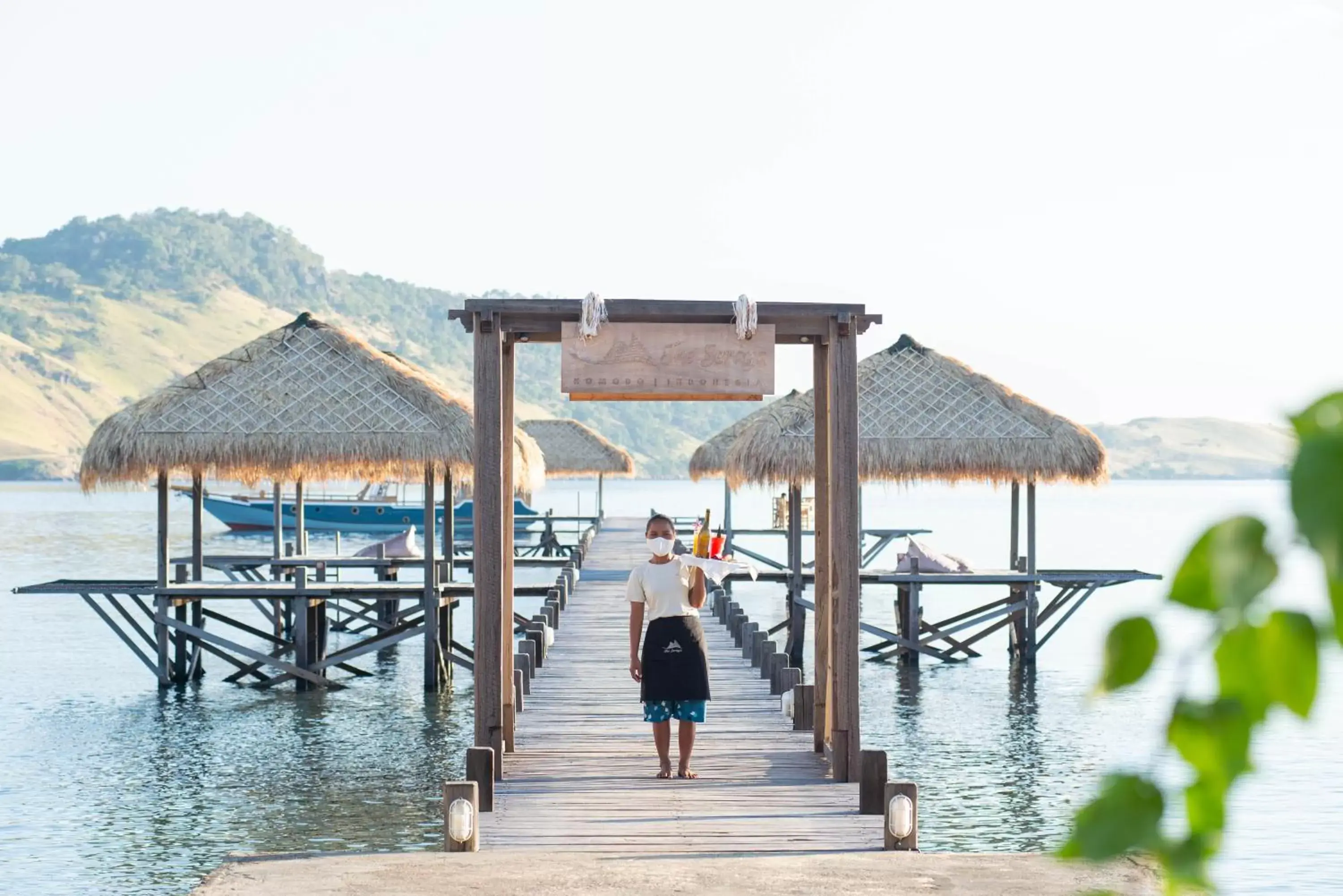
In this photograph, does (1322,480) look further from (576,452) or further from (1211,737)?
(576,452)

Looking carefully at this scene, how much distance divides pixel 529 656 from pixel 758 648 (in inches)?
75.0

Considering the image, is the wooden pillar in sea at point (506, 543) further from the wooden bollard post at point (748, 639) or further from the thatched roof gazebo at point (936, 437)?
the thatched roof gazebo at point (936, 437)

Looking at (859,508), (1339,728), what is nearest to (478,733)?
(859,508)

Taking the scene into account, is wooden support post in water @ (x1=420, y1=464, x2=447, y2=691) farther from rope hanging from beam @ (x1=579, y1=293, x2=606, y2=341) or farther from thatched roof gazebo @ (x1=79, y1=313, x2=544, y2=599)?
rope hanging from beam @ (x1=579, y1=293, x2=606, y2=341)

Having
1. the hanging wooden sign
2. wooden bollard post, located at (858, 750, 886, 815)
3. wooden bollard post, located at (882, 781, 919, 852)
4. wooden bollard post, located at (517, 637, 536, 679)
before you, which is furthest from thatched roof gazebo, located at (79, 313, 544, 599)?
wooden bollard post, located at (882, 781, 919, 852)

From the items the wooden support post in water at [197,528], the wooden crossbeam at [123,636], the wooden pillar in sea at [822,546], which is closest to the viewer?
the wooden pillar in sea at [822,546]

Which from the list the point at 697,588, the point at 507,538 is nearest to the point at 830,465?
the point at 697,588

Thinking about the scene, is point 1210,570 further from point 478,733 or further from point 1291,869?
point 1291,869

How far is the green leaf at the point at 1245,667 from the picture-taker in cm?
61

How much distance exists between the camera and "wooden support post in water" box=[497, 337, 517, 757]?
26.5ft

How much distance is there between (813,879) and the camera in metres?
5.51

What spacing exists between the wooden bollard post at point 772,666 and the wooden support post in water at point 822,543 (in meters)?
2.22

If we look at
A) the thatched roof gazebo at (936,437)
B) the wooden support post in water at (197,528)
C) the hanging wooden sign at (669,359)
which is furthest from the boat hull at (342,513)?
the hanging wooden sign at (669,359)

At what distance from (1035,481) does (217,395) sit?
9.60m
